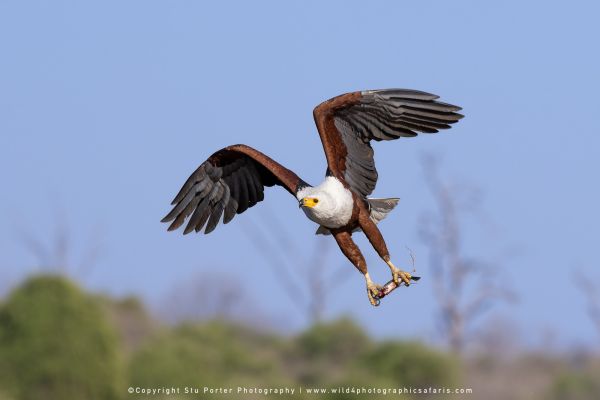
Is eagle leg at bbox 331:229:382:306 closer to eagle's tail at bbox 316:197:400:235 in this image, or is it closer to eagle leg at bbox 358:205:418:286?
eagle leg at bbox 358:205:418:286

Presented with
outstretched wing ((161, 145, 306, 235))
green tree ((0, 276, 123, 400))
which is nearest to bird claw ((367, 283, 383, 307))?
outstretched wing ((161, 145, 306, 235))

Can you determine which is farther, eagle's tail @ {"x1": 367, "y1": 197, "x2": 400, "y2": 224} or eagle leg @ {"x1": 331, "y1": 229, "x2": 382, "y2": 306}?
eagle's tail @ {"x1": 367, "y1": 197, "x2": 400, "y2": 224}

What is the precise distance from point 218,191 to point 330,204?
2621 millimetres

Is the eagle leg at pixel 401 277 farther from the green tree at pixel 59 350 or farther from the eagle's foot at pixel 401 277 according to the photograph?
the green tree at pixel 59 350

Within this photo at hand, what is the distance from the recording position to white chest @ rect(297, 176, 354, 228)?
14.6m

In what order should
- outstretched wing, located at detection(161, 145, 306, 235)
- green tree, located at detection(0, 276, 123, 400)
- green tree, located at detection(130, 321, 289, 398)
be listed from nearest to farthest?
outstretched wing, located at detection(161, 145, 306, 235) < green tree, located at detection(0, 276, 123, 400) < green tree, located at detection(130, 321, 289, 398)

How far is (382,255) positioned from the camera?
582 inches

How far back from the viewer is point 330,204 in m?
14.6

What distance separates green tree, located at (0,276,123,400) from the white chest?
16.8 meters

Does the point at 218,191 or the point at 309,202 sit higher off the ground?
the point at 218,191

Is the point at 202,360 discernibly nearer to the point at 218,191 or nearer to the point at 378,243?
the point at 218,191

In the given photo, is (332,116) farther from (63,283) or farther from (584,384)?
(584,384)

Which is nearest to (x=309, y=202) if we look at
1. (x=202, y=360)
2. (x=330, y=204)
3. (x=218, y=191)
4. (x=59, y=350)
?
(x=330, y=204)

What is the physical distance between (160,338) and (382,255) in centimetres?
2556
